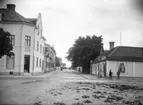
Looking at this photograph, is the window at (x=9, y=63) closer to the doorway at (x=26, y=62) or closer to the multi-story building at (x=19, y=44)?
the multi-story building at (x=19, y=44)

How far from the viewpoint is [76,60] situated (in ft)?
159

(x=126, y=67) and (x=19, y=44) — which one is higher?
(x=19, y=44)

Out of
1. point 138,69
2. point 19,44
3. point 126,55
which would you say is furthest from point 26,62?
point 138,69

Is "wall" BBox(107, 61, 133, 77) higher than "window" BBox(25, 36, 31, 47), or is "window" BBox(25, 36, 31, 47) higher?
"window" BBox(25, 36, 31, 47)

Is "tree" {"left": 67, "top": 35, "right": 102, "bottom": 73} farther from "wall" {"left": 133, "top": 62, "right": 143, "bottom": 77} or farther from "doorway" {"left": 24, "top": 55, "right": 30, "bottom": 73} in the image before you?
"doorway" {"left": 24, "top": 55, "right": 30, "bottom": 73}

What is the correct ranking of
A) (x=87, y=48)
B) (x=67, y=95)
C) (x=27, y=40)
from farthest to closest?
(x=87, y=48), (x=27, y=40), (x=67, y=95)

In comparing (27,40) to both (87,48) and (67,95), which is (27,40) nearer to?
(87,48)

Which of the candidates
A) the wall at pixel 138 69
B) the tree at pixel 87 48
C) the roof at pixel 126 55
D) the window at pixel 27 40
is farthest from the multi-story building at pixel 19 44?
the wall at pixel 138 69

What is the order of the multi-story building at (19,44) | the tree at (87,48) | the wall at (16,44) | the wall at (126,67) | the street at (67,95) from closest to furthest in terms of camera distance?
the street at (67,95), the wall at (16,44), the multi-story building at (19,44), the wall at (126,67), the tree at (87,48)

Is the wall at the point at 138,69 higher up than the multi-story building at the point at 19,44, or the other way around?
the multi-story building at the point at 19,44

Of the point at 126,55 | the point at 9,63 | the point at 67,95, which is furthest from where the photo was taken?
the point at 126,55

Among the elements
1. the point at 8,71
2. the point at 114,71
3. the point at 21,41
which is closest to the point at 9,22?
the point at 21,41

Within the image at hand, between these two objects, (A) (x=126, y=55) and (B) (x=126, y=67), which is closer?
(B) (x=126, y=67)

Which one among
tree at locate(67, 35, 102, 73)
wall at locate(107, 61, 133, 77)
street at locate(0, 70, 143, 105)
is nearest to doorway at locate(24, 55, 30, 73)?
wall at locate(107, 61, 133, 77)
